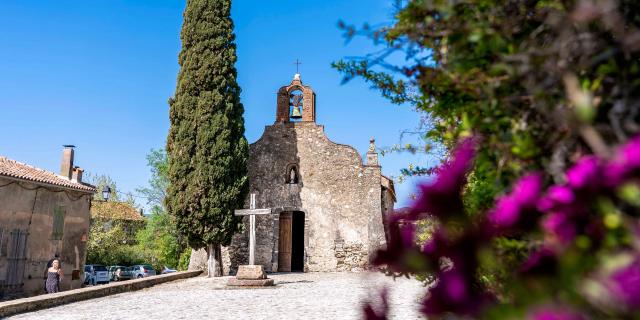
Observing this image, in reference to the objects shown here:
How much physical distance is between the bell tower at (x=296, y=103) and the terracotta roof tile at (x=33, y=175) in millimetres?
8605

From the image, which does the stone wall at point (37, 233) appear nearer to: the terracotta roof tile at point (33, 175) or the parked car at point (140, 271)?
the terracotta roof tile at point (33, 175)

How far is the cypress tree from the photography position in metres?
17.0

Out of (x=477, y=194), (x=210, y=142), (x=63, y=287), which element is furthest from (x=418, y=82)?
(x=63, y=287)

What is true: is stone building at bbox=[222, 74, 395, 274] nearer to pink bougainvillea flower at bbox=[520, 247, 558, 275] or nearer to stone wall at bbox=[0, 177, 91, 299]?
Result: stone wall at bbox=[0, 177, 91, 299]

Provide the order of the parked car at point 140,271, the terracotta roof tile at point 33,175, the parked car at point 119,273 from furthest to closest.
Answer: the parked car at point 140,271 → the parked car at point 119,273 → the terracotta roof tile at point 33,175

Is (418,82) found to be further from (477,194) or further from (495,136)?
(477,194)

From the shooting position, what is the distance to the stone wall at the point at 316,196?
1925 centimetres

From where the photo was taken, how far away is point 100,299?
10.5 metres

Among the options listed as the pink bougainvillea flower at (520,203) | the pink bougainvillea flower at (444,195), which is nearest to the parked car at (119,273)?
the pink bougainvillea flower at (444,195)

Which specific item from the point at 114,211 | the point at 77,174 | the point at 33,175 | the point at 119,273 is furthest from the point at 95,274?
the point at 33,175

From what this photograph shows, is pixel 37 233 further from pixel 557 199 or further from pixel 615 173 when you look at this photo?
pixel 615 173

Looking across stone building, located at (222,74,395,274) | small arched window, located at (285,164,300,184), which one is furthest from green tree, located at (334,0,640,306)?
small arched window, located at (285,164,300,184)

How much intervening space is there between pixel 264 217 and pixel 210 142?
4328 mm

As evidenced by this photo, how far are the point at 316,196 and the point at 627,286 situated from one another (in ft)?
63.5
